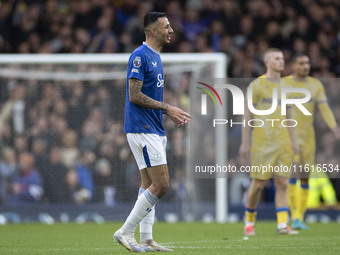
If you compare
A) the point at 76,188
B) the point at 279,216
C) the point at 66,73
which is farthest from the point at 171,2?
the point at 279,216

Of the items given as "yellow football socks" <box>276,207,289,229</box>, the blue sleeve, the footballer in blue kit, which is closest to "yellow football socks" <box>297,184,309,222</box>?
"yellow football socks" <box>276,207,289,229</box>

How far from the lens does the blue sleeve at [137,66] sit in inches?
270

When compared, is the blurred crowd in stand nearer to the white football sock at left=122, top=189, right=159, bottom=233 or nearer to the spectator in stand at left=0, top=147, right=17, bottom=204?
the spectator in stand at left=0, top=147, right=17, bottom=204

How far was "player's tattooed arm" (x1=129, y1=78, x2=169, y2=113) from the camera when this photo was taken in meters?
6.81

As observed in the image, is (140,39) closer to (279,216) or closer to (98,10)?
(98,10)

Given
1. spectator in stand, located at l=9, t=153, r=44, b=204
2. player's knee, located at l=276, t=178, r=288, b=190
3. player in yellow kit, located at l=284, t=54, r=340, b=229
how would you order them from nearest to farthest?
1. player's knee, located at l=276, t=178, r=288, b=190
2. player in yellow kit, located at l=284, t=54, r=340, b=229
3. spectator in stand, located at l=9, t=153, r=44, b=204

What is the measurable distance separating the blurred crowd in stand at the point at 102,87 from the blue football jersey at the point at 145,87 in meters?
6.71

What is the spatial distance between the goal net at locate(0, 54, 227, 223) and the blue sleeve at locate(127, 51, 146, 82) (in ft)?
22.2

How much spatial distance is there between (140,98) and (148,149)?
0.50 m

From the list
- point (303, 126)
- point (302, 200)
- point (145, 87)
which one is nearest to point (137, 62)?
point (145, 87)

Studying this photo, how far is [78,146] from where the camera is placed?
46.0ft

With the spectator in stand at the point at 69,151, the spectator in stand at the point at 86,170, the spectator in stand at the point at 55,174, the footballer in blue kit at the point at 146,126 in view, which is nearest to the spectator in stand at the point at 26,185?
the spectator in stand at the point at 55,174

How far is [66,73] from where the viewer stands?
14.4 meters

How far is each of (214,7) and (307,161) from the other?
7937 mm
